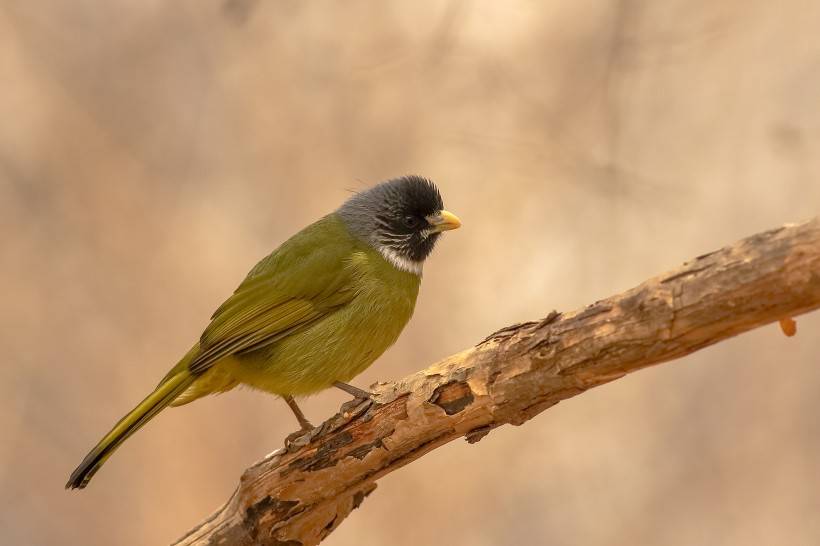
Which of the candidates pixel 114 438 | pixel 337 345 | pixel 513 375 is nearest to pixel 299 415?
pixel 337 345

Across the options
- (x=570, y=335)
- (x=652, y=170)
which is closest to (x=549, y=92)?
(x=652, y=170)

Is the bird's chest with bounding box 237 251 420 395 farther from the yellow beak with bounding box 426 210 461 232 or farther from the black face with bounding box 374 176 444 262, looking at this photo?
the yellow beak with bounding box 426 210 461 232

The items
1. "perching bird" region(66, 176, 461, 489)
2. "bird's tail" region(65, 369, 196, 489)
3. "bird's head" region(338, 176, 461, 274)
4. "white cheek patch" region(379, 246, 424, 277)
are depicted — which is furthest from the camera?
"bird's head" region(338, 176, 461, 274)

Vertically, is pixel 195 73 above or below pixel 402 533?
above

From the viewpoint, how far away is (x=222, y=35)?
6344 mm

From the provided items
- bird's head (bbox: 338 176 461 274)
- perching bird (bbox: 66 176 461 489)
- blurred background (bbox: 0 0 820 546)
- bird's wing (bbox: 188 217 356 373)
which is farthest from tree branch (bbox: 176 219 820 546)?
blurred background (bbox: 0 0 820 546)

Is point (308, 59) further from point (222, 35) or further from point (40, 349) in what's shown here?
point (40, 349)

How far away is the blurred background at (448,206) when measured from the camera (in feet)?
18.2

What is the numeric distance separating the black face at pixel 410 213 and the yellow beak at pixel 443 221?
20mm

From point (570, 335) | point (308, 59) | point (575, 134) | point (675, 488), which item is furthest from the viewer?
point (308, 59)

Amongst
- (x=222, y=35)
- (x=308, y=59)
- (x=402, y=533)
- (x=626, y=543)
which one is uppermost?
(x=222, y=35)

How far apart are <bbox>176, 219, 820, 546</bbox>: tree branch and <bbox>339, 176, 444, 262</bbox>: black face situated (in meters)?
1.11

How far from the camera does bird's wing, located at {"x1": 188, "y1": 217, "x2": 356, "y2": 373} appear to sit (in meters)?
3.99

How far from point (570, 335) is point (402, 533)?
330cm
